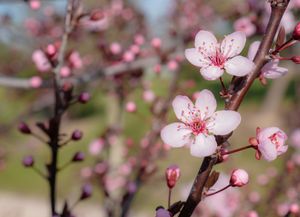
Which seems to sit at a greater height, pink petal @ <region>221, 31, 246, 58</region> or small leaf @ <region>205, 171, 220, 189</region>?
pink petal @ <region>221, 31, 246, 58</region>

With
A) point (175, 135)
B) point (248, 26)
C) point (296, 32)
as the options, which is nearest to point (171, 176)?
point (175, 135)

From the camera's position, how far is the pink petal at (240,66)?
133cm

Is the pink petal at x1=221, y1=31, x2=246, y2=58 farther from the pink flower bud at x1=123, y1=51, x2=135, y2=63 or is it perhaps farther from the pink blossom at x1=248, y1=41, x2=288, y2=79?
the pink flower bud at x1=123, y1=51, x2=135, y2=63

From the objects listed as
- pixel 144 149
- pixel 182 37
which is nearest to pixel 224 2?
pixel 182 37

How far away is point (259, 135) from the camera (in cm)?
138

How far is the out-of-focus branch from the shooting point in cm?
135

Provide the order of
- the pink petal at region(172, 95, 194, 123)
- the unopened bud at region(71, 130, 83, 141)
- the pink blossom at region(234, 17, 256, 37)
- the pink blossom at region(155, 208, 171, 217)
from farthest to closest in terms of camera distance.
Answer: the pink blossom at region(234, 17, 256, 37)
the unopened bud at region(71, 130, 83, 141)
the pink petal at region(172, 95, 194, 123)
the pink blossom at region(155, 208, 171, 217)

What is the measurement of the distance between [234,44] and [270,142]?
1.17ft

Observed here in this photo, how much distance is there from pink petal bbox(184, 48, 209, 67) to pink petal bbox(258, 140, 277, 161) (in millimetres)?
312

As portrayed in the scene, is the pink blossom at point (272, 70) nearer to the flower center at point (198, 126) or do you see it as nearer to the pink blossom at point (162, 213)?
the flower center at point (198, 126)

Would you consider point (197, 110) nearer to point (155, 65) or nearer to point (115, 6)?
point (155, 65)

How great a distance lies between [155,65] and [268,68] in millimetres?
1969

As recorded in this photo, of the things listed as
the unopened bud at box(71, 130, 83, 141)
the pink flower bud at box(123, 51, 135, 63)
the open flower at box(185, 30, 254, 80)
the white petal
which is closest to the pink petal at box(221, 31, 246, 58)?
the open flower at box(185, 30, 254, 80)

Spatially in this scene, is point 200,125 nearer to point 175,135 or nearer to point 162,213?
point 175,135
